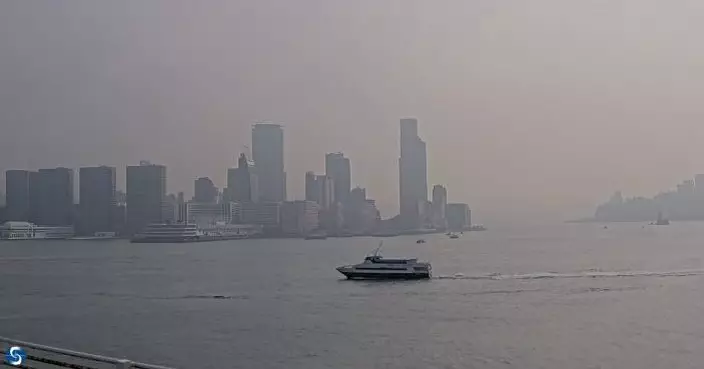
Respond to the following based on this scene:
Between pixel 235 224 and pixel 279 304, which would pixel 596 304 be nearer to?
pixel 279 304

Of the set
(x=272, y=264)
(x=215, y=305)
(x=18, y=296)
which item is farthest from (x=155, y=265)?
(x=215, y=305)

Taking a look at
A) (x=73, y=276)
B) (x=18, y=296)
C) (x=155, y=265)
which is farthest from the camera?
(x=155, y=265)

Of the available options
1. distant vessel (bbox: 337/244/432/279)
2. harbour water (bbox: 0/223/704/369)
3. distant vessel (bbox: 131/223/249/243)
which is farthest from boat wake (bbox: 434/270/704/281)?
distant vessel (bbox: 131/223/249/243)

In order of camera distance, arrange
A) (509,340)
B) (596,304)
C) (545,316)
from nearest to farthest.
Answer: (509,340) < (545,316) < (596,304)

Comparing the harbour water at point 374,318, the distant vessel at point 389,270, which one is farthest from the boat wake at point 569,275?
the distant vessel at point 389,270

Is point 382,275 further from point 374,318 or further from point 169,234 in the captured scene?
point 169,234

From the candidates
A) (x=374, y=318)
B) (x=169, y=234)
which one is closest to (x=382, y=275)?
(x=374, y=318)

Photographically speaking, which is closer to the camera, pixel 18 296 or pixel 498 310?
pixel 498 310
